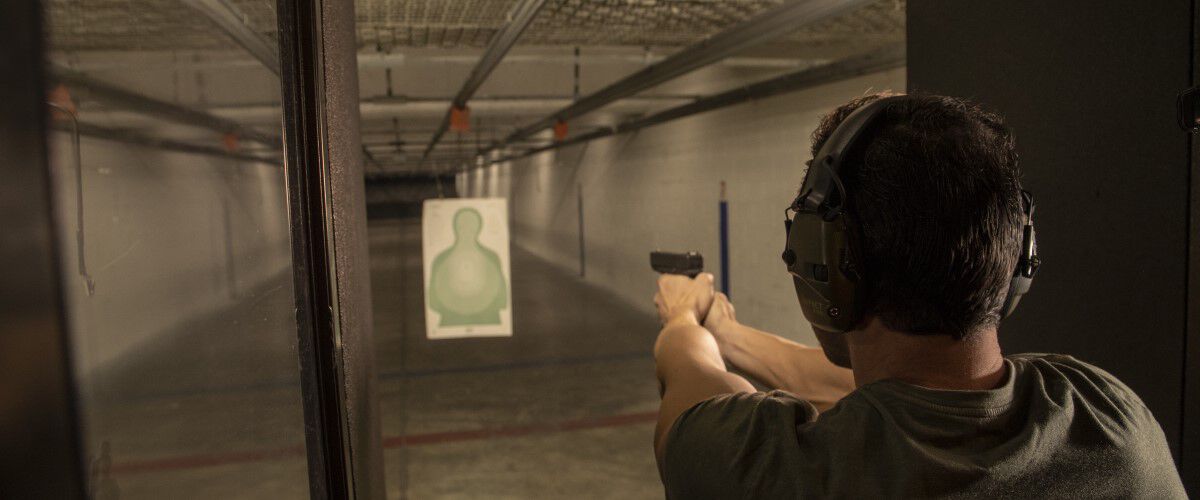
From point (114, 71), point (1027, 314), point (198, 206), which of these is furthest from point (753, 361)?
point (114, 71)

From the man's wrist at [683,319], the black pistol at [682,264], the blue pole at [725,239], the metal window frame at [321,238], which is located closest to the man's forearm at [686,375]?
the man's wrist at [683,319]

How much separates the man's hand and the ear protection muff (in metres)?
0.58

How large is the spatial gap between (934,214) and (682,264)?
848 mm

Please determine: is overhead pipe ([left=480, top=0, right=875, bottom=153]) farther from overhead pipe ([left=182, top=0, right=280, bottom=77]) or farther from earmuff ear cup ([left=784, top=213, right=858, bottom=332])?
overhead pipe ([left=182, top=0, right=280, bottom=77])

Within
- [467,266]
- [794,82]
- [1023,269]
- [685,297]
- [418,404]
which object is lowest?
[418,404]

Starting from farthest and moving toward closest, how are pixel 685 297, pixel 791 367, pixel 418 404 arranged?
pixel 418 404, pixel 685 297, pixel 791 367

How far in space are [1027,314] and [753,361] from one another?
0.42 meters

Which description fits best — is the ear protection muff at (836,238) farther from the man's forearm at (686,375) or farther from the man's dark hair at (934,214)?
the man's forearm at (686,375)

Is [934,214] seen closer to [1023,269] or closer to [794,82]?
[1023,269]

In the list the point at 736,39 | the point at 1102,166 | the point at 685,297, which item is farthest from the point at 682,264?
the point at 736,39

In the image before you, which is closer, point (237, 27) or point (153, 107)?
point (153, 107)

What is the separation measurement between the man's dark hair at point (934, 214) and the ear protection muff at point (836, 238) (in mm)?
11

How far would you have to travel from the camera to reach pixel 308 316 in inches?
29.3

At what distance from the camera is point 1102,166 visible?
0.94 m
